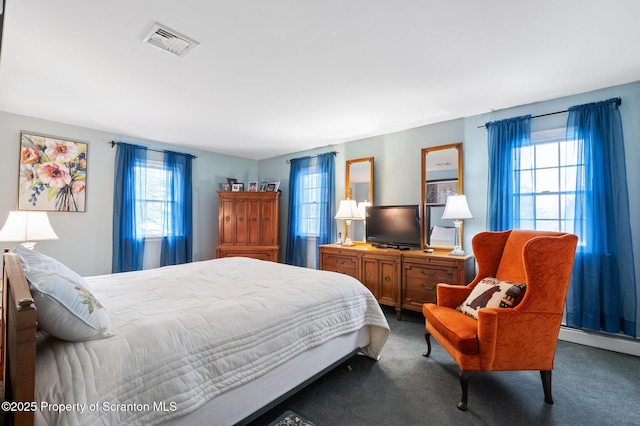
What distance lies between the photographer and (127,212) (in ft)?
13.8

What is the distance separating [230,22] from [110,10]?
0.72 meters

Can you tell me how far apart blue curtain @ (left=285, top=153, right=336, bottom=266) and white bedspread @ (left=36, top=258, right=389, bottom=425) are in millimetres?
2338

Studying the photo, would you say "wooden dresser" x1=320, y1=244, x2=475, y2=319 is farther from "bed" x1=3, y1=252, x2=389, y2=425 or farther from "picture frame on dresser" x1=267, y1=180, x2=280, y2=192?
"picture frame on dresser" x1=267, y1=180, x2=280, y2=192

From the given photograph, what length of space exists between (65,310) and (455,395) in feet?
7.59

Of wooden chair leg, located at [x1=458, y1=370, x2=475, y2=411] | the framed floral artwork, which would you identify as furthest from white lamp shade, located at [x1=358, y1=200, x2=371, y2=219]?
the framed floral artwork

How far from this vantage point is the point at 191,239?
495cm

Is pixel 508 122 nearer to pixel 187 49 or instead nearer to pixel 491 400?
pixel 491 400

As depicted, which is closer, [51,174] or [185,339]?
[185,339]

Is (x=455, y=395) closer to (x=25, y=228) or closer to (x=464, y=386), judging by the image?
(x=464, y=386)

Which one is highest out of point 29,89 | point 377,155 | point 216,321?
point 29,89

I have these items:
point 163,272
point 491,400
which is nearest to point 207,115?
point 163,272

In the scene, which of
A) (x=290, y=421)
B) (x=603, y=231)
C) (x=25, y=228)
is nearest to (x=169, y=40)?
(x=25, y=228)

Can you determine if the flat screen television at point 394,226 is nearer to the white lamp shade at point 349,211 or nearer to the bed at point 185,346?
the white lamp shade at point 349,211

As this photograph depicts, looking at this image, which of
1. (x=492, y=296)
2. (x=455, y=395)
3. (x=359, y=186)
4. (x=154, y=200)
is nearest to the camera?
(x=455, y=395)
